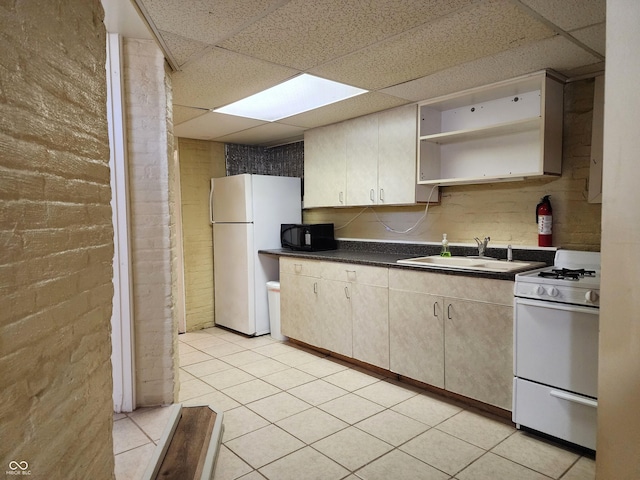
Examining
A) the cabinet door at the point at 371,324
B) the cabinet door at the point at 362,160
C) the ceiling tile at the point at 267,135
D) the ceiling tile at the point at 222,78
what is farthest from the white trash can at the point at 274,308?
the ceiling tile at the point at 222,78

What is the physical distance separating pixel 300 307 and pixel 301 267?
0.39 meters

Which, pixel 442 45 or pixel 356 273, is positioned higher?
pixel 442 45

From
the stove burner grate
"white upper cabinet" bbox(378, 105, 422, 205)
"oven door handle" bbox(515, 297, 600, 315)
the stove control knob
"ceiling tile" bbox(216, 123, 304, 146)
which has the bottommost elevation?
"oven door handle" bbox(515, 297, 600, 315)

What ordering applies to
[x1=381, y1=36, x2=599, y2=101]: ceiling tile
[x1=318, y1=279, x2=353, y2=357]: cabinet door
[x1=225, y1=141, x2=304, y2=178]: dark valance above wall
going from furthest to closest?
[x1=225, y1=141, x2=304, y2=178]: dark valance above wall, [x1=318, y1=279, x2=353, y2=357]: cabinet door, [x1=381, y1=36, x2=599, y2=101]: ceiling tile

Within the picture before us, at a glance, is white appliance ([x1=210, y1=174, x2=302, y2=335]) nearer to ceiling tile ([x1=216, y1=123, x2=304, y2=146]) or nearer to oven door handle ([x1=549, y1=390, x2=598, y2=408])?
ceiling tile ([x1=216, y1=123, x2=304, y2=146])

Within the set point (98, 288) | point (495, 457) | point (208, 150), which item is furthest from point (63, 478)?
point (208, 150)

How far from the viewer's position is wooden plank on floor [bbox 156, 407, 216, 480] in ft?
6.41

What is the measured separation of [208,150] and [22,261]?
4.07m

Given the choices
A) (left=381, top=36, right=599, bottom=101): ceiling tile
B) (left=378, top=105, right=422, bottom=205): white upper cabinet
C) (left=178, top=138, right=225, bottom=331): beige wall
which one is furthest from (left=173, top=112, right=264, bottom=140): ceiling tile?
(left=381, top=36, right=599, bottom=101): ceiling tile

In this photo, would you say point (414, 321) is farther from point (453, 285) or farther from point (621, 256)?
point (621, 256)

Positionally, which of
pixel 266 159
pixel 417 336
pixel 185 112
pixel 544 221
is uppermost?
pixel 185 112

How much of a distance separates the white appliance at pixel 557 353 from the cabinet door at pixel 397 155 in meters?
1.28

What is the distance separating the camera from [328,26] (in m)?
1.99

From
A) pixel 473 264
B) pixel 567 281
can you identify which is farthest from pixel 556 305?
pixel 473 264
